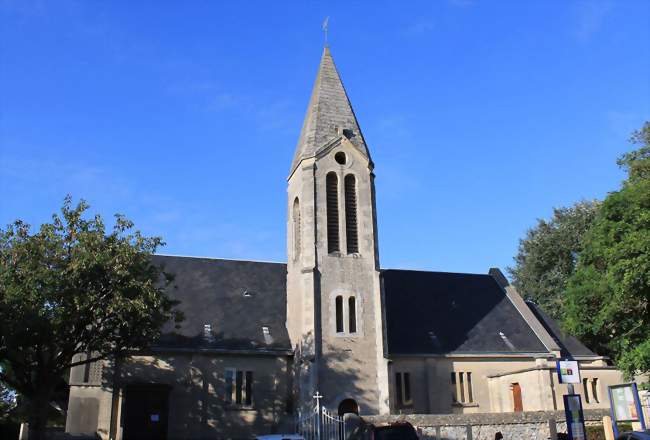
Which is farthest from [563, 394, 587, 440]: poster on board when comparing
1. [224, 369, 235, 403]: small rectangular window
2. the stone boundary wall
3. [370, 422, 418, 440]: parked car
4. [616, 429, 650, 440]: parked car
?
[224, 369, 235, 403]: small rectangular window

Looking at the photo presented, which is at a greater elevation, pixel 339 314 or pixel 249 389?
pixel 339 314

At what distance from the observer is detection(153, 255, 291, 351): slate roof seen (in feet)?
106

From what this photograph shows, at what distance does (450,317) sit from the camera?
38500 mm

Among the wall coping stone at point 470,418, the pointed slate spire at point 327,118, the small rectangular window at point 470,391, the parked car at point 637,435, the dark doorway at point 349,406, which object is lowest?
the parked car at point 637,435

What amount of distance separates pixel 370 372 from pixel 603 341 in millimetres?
22001

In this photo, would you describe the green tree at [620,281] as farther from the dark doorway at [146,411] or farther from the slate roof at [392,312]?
the dark doorway at [146,411]

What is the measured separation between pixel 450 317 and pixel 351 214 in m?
10.5

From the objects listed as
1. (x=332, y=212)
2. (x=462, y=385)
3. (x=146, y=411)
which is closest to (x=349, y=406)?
(x=462, y=385)

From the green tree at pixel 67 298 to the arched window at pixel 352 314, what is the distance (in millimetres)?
9642

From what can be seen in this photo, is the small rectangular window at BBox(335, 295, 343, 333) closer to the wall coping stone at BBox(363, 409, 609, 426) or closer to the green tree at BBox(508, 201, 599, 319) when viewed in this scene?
the wall coping stone at BBox(363, 409, 609, 426)

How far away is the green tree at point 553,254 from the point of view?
169ft

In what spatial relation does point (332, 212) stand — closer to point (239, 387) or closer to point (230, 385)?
point (239, 387)

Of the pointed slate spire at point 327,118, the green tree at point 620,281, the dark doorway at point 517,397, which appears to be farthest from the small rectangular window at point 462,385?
the pointed slate spire at point 327,118

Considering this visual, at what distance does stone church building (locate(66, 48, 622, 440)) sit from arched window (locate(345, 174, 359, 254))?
2.5 inches
